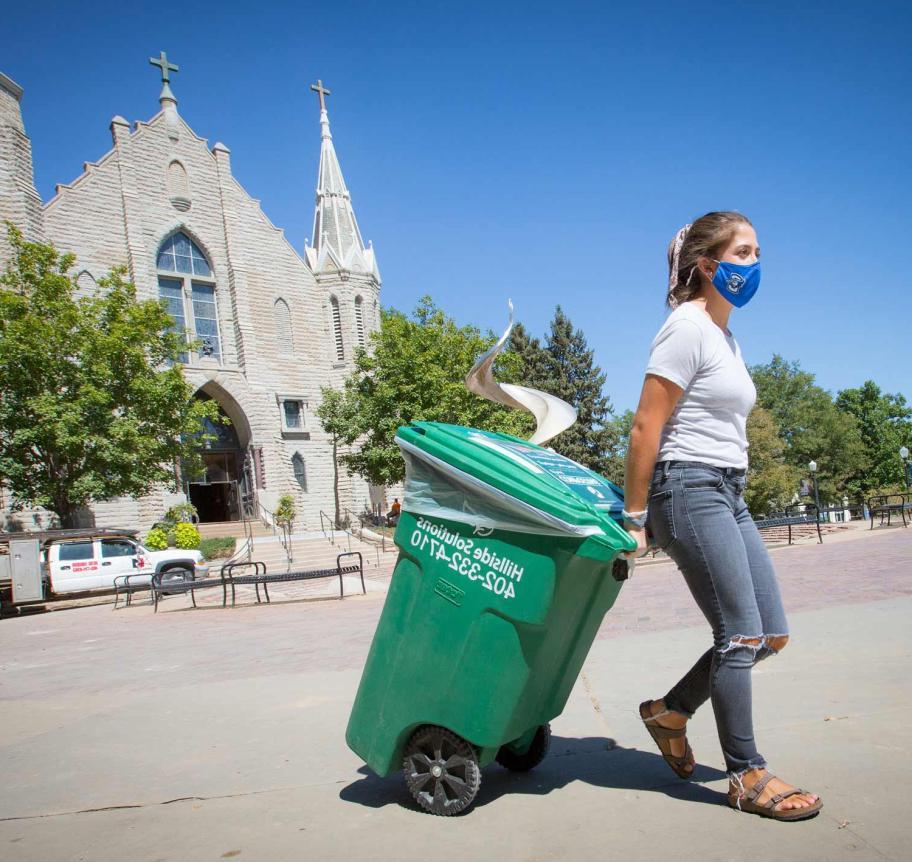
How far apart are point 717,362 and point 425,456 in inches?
42.5

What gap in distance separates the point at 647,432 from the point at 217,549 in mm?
22607

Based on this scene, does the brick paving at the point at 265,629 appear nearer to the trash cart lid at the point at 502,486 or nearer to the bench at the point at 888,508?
the trash cart lid at the point at 502,486

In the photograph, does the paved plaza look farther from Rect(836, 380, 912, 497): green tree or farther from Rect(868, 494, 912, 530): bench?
Rect(836, 380, 912, 497): green tree

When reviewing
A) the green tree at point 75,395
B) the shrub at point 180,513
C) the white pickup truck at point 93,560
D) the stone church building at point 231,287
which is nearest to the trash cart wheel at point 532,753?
the white pickup truck at point 93,560

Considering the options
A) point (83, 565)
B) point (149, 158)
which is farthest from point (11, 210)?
point (83, 565)

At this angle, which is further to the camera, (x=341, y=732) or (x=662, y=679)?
(x=662, y=679)

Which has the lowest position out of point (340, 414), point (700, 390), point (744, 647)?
point (744, 647)

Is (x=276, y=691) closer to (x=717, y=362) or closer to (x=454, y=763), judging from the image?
(x=454, y=763)

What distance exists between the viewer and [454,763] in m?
2.62

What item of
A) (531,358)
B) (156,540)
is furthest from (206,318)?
(531,358)

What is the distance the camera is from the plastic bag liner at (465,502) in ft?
7.89

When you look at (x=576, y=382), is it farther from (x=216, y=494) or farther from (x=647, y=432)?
(x=647, y=432)

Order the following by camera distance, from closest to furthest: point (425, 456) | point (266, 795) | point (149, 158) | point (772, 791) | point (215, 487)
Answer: point (772, 791) < point (425, 456) < point (266, 795) < point (149, 158) < point (215, 487)

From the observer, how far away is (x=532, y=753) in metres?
3.10
